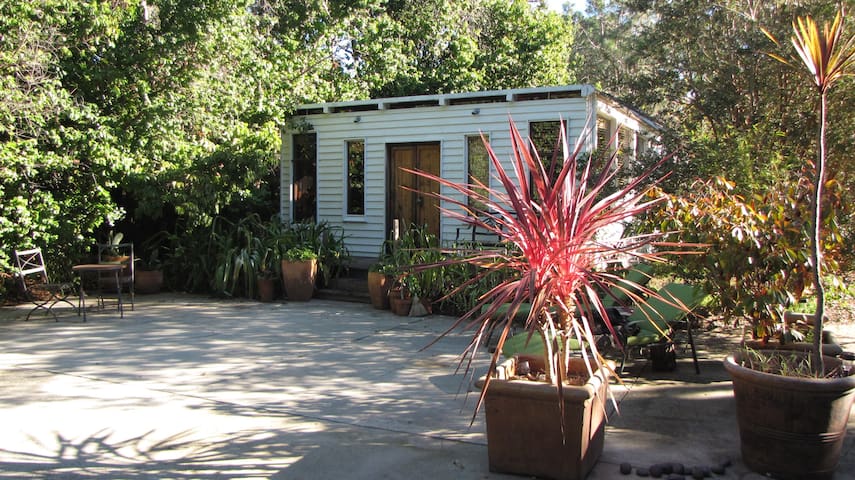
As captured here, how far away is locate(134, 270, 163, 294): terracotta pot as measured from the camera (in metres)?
10.4

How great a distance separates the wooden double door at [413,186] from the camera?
11.0 metres

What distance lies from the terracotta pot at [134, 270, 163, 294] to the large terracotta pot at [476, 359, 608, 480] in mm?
8294

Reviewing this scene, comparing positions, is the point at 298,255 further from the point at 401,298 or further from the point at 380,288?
the point at 401,298

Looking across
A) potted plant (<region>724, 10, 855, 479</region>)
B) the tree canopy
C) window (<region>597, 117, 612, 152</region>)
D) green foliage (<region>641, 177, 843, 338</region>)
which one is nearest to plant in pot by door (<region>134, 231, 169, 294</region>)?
the tree canopy

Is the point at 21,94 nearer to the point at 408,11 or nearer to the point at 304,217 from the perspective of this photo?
the point at 304,217

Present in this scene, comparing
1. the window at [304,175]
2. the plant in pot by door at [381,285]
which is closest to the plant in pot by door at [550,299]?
the plant in pot by door at [381,285]

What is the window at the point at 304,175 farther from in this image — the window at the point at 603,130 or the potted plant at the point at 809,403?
the potted plant at the point at 809,403

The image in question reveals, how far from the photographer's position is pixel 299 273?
31.7 feet

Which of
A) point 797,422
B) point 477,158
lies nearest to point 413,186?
point 477,158

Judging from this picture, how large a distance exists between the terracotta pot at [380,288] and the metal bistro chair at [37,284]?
3852 mm

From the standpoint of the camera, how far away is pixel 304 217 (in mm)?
12320

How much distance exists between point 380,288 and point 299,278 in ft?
4.68

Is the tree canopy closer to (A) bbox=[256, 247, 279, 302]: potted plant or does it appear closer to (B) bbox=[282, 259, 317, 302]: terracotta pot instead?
(A) bbox=[256, 247, 279, 302]: potted plant

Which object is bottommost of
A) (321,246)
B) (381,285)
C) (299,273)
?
(381,285)
